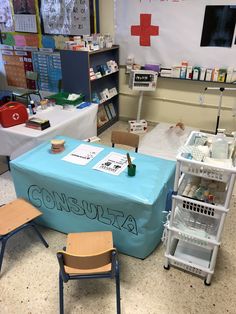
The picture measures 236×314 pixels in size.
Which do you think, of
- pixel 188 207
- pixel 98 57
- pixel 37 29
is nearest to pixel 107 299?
pixel 188 207

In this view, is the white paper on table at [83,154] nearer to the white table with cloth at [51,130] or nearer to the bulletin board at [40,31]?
the white table with cloth at [51,130]

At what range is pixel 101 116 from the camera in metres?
3.96

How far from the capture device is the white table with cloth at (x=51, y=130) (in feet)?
7.92

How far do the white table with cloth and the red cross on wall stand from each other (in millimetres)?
1299

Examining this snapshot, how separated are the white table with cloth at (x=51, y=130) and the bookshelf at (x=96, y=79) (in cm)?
43

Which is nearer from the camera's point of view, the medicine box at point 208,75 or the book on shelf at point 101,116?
the medicine box at point 208,75

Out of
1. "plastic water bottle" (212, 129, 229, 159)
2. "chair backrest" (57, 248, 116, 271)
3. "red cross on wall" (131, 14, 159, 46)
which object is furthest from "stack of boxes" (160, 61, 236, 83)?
"chair backrest" (57, 248, 116, 271)

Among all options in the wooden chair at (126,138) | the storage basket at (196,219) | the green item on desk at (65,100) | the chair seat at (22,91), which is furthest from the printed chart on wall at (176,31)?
the storage basket at (196,219)

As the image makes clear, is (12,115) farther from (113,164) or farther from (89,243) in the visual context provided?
(89,243)

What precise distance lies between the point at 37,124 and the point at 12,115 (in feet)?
0.91

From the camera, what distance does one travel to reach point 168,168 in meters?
1.92

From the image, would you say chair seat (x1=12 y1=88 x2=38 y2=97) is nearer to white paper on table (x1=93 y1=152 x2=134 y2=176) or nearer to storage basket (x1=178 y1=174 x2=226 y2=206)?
white paper on table (x1=93 y1=152 x2=134 y2=176)

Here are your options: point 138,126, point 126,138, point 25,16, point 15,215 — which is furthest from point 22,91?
point 15,215

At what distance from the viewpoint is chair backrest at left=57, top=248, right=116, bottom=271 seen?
1274mm
